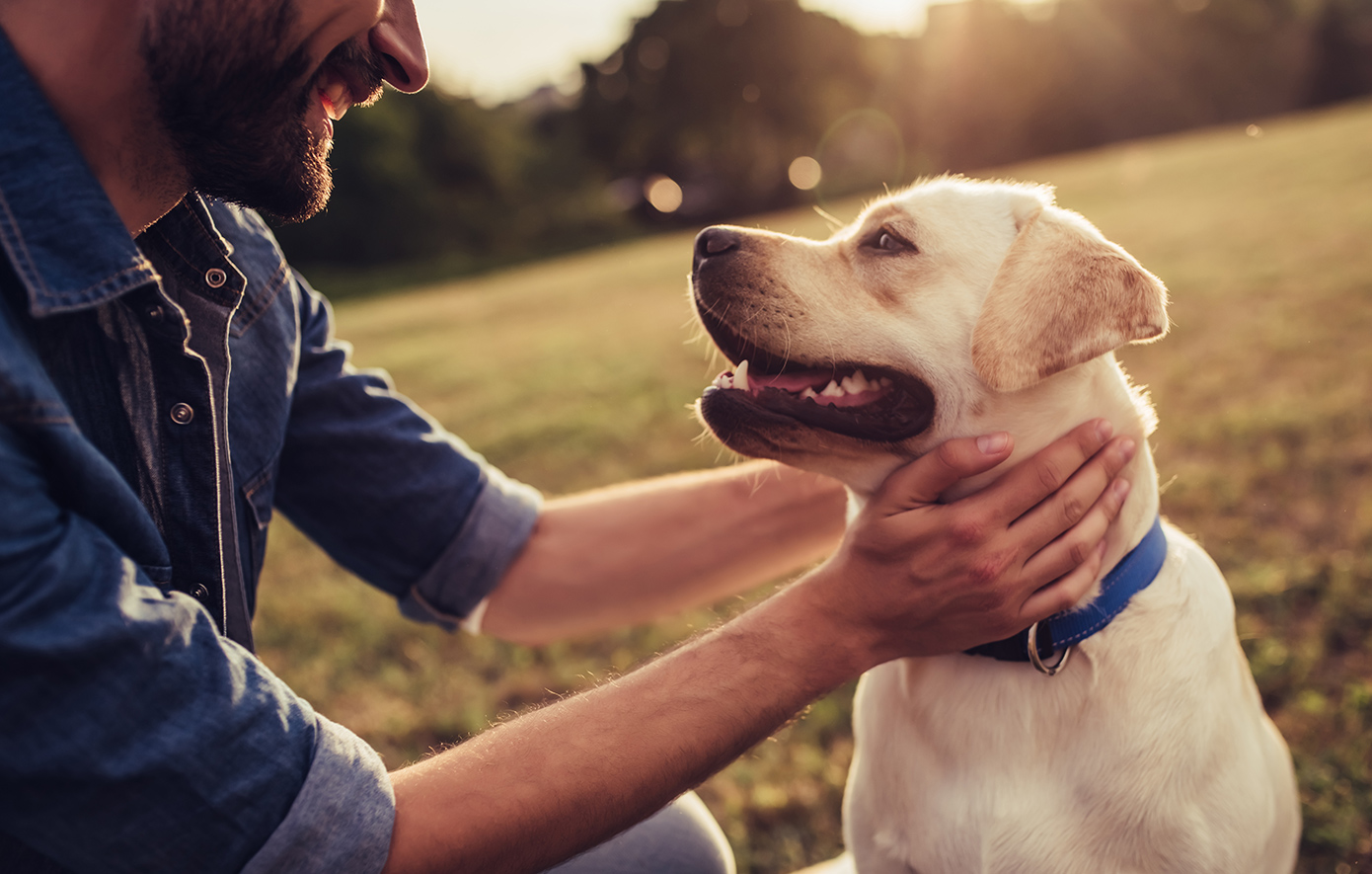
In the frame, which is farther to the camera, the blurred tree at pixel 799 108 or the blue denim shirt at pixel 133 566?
the blurred tree at pixel 799 108

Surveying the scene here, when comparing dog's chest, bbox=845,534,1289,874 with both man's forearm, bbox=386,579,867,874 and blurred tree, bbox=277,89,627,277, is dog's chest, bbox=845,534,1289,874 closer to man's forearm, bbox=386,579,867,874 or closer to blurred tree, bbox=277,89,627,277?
man's forearm, bbox=386,579,867,874

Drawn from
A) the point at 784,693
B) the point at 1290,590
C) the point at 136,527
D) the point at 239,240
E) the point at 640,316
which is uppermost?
the point at 239,240

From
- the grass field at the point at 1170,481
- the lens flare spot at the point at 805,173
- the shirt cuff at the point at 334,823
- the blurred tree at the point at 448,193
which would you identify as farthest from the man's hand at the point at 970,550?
the lens flare spot at the point at 805,173

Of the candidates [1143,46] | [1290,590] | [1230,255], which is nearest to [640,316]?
[1230,255]

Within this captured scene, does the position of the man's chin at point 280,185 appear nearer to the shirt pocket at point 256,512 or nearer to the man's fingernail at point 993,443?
the shirt pocket at point 256,512

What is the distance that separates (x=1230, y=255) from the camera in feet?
37.2

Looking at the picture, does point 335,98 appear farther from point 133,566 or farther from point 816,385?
point 816,385

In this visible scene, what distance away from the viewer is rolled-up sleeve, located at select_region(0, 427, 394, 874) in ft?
4.03

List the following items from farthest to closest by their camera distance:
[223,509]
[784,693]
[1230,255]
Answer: [1230,255]
[223,509]
[784,693]

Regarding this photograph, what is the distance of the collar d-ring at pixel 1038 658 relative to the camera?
1926 millimetres

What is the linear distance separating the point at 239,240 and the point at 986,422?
1.81 m

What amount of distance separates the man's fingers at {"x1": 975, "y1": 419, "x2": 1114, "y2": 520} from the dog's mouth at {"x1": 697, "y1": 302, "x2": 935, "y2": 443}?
27cm

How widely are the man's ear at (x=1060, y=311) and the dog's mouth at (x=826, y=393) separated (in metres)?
0.20

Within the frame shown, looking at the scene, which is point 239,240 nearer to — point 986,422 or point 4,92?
point 4,92
